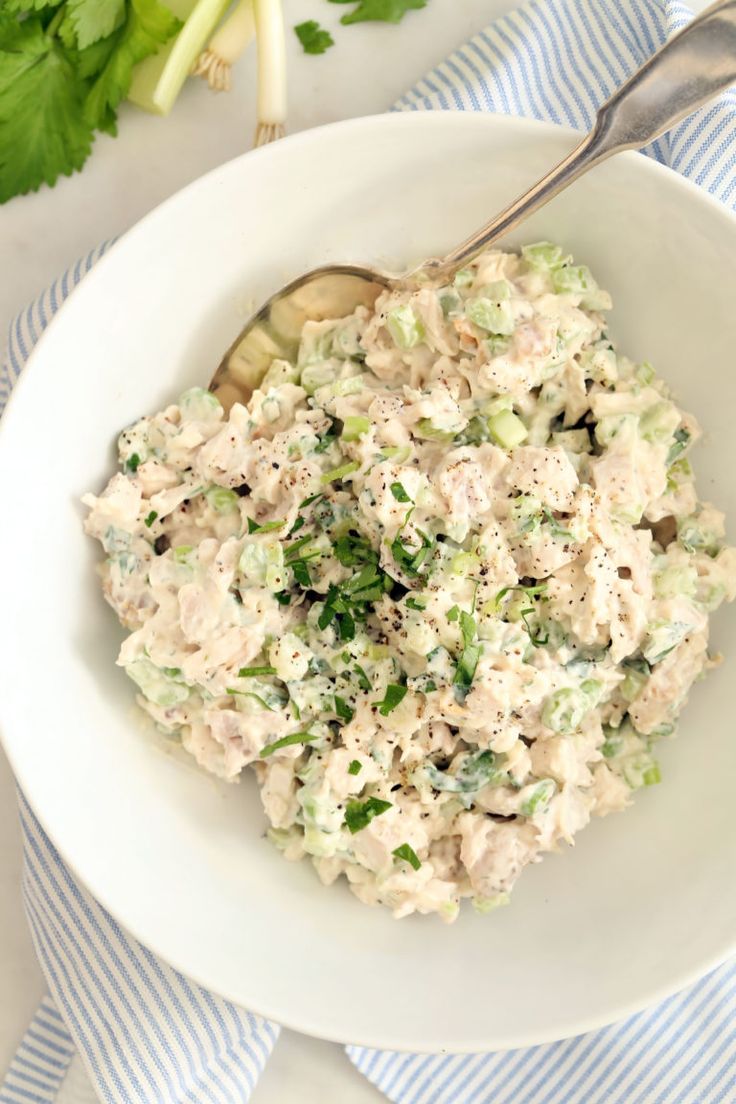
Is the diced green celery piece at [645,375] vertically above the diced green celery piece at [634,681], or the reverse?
the diced green celery piece at [645,375]

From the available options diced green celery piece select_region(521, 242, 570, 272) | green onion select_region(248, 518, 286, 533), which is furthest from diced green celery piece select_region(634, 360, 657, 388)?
green onion select_region(248, 518, 286, 533)

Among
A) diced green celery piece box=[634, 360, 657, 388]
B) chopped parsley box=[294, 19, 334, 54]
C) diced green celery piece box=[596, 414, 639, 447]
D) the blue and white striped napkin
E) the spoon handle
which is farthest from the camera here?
chopped parsley box=[294, 19, 334, 54]

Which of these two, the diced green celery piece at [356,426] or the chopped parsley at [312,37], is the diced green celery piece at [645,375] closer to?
the diced green celery piece at [356,426]

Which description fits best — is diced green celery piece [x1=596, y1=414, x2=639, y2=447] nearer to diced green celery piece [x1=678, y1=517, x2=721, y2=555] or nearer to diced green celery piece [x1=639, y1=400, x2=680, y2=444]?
diced green celery piece [x1=639, y1=400, x2=680, y2=444]

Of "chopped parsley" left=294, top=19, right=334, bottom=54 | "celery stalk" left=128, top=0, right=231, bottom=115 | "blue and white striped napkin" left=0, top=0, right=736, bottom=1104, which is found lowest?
"blue and white striped napkin" left=0, top=0, right=736, bottom=1104

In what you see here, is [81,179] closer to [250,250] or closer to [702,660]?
[250,250]

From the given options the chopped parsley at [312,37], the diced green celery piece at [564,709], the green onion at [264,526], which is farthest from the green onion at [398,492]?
the chopped parsley at [312,37]

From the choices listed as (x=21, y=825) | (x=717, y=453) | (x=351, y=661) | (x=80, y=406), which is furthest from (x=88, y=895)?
(x=717, y=453)
